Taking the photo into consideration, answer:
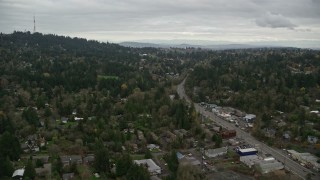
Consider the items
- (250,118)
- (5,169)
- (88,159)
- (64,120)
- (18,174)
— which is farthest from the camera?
(250,118)

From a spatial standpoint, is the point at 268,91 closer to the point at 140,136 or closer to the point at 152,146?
the point at 140,136

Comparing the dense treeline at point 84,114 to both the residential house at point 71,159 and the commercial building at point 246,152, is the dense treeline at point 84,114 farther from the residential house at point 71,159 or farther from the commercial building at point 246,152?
the commercial building at point 246,152

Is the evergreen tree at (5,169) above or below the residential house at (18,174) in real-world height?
above

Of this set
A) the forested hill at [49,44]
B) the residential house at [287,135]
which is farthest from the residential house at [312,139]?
the forested hill at [49,44]

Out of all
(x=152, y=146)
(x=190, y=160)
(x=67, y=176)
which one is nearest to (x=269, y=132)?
(x=190, y=160)

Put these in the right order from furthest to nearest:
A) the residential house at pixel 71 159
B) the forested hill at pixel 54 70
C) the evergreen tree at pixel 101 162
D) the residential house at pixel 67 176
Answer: the forested hill at pixel 54 70 < the residential house at pixel 71 159 < the evergreen tree at pixel 101 162 < the residential house at pixel 67 176

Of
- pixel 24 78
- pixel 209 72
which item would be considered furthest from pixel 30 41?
pixel 209 72

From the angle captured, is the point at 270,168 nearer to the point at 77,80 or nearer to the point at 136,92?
the point at 136,92

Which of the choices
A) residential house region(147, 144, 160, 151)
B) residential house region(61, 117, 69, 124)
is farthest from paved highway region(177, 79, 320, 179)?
residential house region(61, 117, 69, 124)

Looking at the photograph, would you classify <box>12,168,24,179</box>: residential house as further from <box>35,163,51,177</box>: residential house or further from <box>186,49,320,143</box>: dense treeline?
<box>186,49,320,143</box>: dense treeline

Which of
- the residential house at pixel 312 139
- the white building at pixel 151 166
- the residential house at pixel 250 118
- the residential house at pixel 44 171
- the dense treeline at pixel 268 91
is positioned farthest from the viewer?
the residential house at pixel 250 118

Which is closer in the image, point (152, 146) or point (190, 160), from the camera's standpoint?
point (190, 160)
